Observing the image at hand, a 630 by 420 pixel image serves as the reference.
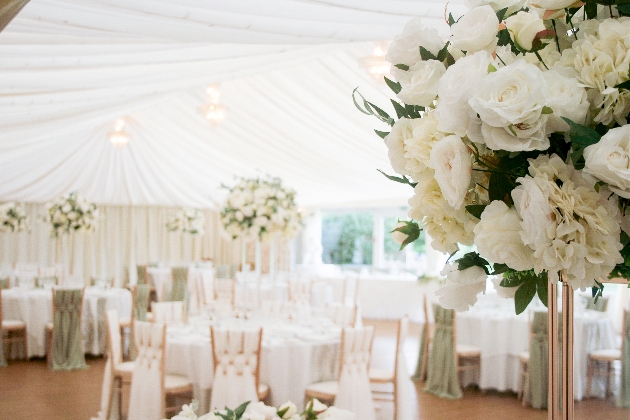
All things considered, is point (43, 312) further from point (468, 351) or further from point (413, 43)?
point (413, 43)

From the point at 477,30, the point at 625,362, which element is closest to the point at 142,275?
the point at 625,362

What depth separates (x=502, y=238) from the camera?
2.80 ft

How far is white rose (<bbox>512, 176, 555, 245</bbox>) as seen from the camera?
2.65 ft

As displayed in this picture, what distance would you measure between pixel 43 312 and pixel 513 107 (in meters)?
8.60

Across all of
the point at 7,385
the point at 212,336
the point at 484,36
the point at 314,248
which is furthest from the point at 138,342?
the point at 314,248

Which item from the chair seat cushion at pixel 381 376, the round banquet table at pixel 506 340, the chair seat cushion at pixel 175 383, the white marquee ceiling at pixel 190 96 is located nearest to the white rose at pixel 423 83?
the white marquee ceiling at pixel 190 96

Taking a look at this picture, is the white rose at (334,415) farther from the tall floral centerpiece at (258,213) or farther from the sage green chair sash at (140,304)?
the sage green chair sash at (140,304)

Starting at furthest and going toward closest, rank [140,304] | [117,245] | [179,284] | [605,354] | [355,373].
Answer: [117,245] → [179,284] → [140,304] → [605,354] → [355,373]

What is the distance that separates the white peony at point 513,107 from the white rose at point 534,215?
57 millimetres

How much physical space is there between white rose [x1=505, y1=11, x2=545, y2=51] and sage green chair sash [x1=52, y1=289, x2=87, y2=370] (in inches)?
311

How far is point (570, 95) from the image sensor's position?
82 cm

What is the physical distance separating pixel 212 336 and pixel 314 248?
33.0 ft

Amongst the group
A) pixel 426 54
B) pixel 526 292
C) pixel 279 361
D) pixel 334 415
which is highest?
pixel 426 54

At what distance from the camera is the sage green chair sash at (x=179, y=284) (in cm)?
1110
